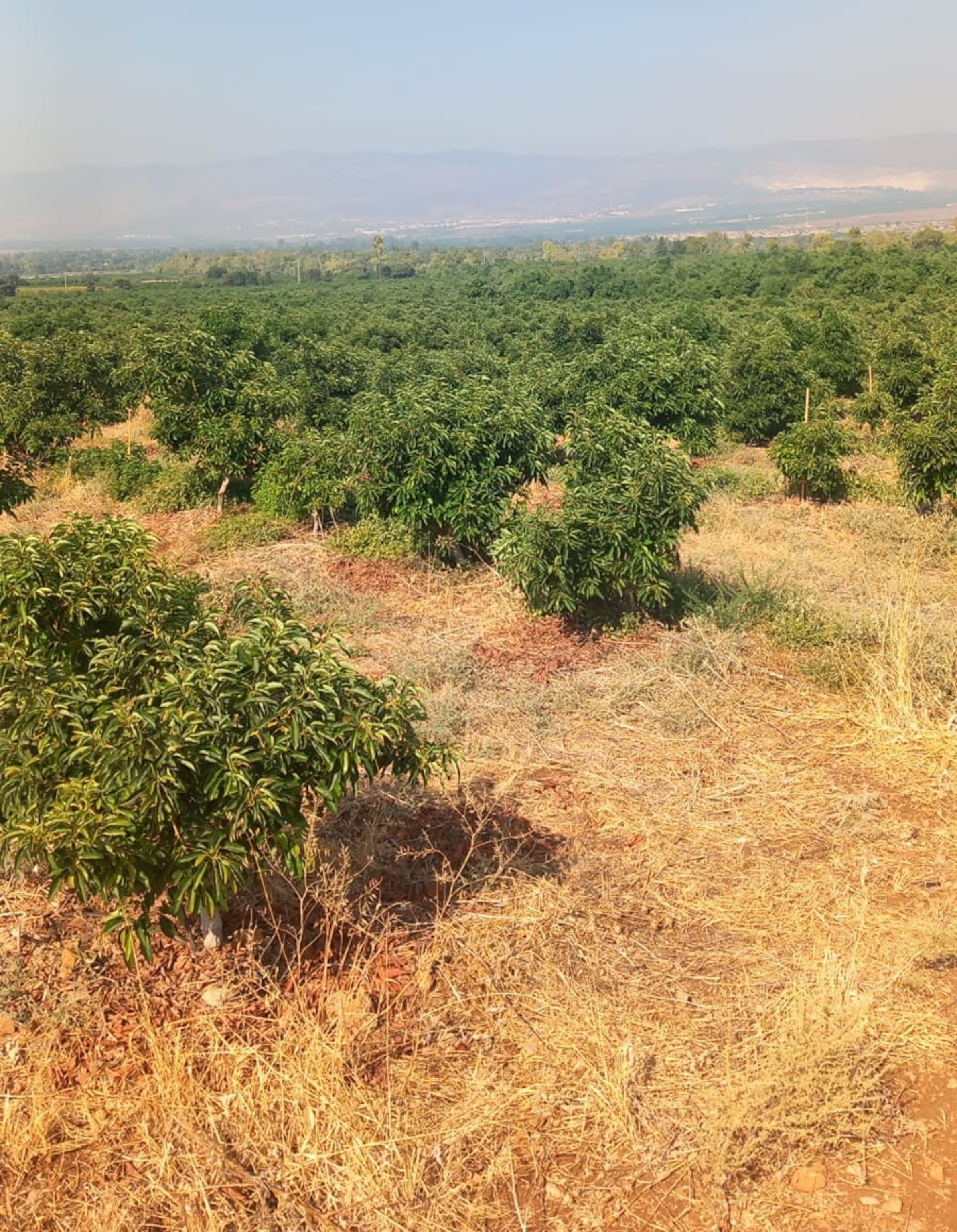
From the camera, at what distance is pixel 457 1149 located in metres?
3.56

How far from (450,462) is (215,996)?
6981 millimetres

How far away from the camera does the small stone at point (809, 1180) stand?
11.4ft

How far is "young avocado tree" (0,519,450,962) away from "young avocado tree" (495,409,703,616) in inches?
174

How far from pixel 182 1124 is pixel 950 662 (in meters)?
6.27

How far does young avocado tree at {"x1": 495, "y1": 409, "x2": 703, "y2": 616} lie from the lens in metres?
8.38

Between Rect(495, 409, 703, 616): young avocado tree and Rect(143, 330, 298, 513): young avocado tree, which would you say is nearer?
Rect(495, 409, 703, 616): young avocado tree

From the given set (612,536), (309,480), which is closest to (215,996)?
(612,536)

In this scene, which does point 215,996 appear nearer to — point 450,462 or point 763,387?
point 450,462

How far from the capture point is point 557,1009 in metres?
4.27

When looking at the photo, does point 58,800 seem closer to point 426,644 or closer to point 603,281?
point 426,644

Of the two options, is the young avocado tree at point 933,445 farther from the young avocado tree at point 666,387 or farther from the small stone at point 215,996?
the small stone at point 215,996

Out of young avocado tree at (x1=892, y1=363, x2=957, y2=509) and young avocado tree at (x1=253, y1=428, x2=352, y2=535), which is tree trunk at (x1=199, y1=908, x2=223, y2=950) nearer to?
young avocado tree at (x1=253, y1=428, x2=352, y2=535)

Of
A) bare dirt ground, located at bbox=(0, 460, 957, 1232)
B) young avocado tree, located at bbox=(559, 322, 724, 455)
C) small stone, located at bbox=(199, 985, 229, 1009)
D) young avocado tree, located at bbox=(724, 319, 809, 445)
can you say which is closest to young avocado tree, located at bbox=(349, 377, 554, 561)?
young avocado tree, located at bbox=(559, 322, 724, 455)

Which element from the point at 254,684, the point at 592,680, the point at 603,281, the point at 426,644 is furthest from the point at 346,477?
the point at 603,281
